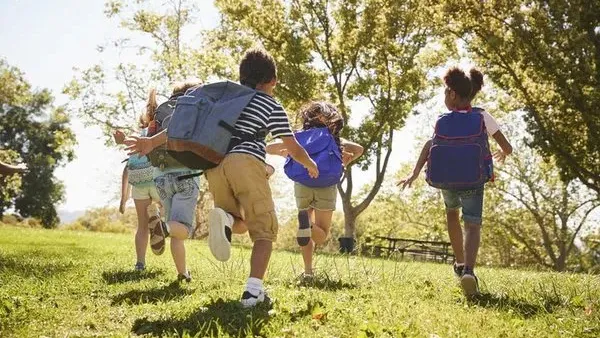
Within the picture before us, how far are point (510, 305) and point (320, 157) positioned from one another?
2.30 meters

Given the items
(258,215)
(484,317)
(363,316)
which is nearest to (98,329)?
(258,215)

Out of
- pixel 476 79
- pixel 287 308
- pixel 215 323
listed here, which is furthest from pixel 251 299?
pixel 476 79

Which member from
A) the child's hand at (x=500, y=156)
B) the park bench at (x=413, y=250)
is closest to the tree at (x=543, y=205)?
the park bench at (x=413, y=250)

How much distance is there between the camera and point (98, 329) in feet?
10.6

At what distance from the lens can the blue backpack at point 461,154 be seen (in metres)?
4.88

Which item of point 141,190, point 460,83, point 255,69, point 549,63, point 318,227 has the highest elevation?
point 549,63

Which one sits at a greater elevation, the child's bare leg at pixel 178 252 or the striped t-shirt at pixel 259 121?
the striped t-shirt at pixel 259 121

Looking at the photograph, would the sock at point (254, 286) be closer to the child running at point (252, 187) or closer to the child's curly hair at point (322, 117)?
the child running at point (252, 187)

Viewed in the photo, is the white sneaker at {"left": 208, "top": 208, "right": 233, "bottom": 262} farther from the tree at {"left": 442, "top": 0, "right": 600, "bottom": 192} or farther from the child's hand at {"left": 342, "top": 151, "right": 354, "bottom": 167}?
the tree at {"left": 442, "top": 0, "right": 600, "bottom": 192}

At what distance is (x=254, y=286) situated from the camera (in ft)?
12.2

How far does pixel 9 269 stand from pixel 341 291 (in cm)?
383

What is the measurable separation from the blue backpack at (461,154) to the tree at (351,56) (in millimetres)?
18960

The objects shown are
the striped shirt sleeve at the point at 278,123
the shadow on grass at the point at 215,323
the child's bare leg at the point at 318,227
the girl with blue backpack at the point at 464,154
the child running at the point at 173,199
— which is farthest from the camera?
the child's bare leg at the point at 318,227

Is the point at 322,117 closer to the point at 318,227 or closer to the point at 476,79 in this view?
the point at 318,227
